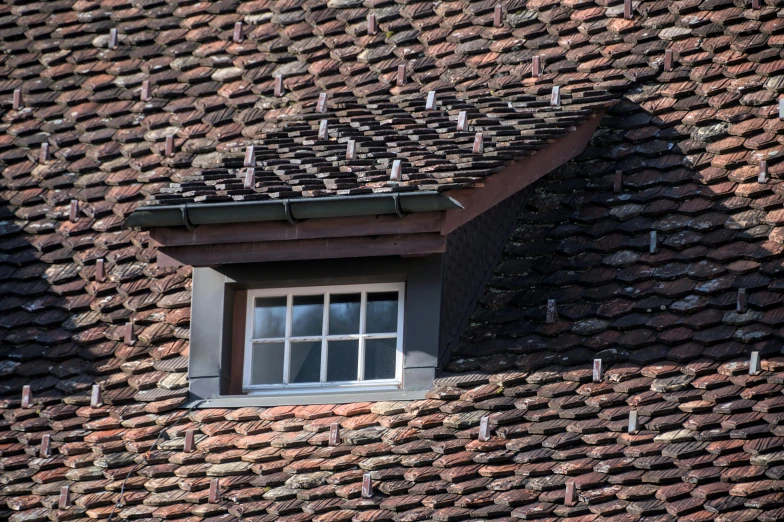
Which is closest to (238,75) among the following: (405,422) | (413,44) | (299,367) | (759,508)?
(413,44)

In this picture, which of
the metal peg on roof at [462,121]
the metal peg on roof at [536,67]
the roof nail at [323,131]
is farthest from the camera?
the metal peg on roof at [536,67]

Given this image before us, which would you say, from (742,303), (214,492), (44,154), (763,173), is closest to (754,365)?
(742,303)

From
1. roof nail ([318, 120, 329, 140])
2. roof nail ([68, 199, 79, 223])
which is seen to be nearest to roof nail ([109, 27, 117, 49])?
roof nail ([68, 199, 79, 223])

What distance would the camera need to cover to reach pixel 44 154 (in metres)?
12.2

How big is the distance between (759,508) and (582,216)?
2.92 m

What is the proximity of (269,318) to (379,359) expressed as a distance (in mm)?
875

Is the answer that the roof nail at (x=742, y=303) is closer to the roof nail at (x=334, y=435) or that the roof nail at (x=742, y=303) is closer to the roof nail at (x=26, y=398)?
the roof nail at (x=334, y=435)

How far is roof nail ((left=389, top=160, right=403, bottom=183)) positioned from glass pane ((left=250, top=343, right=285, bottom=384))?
4.59 feet

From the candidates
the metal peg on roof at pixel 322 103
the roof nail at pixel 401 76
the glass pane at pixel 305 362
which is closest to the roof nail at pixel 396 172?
the glass pane at pixel 305 362

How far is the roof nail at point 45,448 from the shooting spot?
10297 mm

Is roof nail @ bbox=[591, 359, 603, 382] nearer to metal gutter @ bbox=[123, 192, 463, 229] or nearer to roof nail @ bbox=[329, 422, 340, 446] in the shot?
metal gutter @ bbox=[123, 192, 463, 229]

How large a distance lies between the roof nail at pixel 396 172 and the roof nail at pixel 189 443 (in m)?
2.19

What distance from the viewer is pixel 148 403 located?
1046 cm

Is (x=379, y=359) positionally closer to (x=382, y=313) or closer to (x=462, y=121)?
(x=382, y=313)
